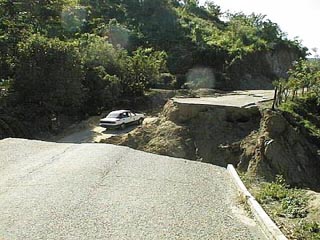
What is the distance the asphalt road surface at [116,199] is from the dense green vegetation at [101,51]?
39.8 feet

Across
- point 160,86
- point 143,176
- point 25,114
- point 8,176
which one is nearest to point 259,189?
point 143,176

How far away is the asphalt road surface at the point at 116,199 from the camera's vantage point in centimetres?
707

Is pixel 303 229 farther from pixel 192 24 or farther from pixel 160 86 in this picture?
pixel 192 24

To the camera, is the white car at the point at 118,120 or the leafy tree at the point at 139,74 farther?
the leafy tree at the point at 139,74

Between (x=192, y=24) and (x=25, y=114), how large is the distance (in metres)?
30.9

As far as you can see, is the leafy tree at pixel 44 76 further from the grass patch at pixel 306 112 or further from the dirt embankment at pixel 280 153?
the grass patch at pixel 306 112

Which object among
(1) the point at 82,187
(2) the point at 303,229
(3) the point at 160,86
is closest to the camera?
(2) the point at 303,229

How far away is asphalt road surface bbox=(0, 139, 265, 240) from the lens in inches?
279

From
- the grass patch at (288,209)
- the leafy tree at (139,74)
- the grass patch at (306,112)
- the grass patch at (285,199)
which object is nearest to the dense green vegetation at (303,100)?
the grass patch at (306,112)

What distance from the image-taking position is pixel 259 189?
1022 cm

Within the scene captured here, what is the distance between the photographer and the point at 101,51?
31.0m

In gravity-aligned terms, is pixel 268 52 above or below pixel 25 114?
above

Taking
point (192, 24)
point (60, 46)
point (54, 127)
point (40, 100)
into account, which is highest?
point (192, 24)

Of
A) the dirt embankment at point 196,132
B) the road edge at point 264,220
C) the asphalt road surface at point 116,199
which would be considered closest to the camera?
the road edge at point 264,220
